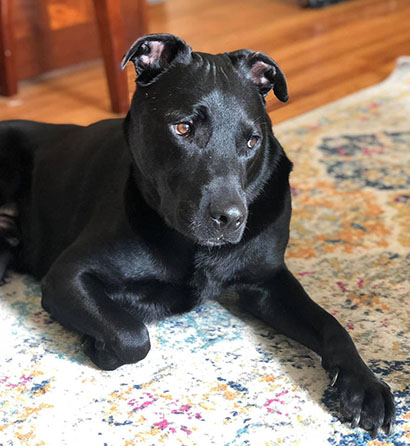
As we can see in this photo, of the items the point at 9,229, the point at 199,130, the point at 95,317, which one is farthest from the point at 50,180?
the point at 199,130

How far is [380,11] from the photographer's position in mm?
4828

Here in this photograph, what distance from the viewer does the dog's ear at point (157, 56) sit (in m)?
1.52

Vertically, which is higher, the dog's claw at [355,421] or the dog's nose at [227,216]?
the dog's nose at [227,216]

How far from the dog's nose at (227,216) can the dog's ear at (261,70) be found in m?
0.33

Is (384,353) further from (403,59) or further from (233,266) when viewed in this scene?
(403,59)

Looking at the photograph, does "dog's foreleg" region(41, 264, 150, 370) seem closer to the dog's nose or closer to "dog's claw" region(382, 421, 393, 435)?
the dog's nose

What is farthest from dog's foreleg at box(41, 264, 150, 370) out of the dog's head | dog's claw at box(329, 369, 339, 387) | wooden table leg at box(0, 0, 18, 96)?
wooden table leg at box(0, 0, 18, 96)

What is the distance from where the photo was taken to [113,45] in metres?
3.11

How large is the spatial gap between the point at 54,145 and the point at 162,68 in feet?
2.03

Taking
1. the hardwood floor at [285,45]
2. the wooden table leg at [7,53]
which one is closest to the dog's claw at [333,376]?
the hardwood floor at [285,45]

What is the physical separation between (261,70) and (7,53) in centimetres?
196

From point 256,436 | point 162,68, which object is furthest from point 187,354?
point 162,68

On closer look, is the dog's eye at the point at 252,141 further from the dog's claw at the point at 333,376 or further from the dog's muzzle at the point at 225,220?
the dog's claw at the point at 333,376

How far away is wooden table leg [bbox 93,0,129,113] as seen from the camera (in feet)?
10.1
